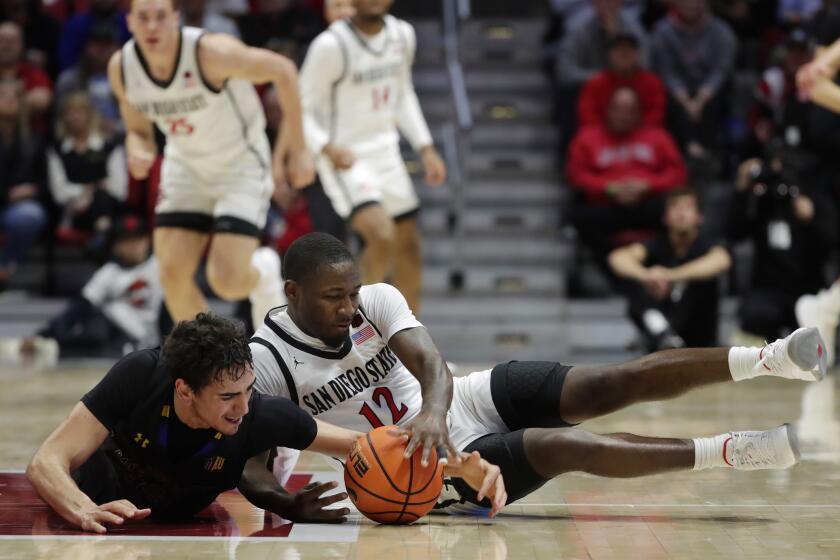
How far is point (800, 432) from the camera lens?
6.25 m

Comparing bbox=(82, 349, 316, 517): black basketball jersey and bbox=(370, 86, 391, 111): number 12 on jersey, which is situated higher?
bbox=(370, 86, 391, 111): number 12 on jersey

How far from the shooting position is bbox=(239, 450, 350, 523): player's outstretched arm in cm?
407

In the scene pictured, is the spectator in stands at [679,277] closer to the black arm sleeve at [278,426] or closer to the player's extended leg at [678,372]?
the player's extended leg at [678,372]

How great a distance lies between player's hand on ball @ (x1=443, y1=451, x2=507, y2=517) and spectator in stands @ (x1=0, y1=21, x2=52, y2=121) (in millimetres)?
8283

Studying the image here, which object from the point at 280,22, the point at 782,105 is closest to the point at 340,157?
the point at 280,22

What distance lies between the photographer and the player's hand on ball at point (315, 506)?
13.4 ft

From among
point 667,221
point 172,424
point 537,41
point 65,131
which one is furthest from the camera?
point 537,41

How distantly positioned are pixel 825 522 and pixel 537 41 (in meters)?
8.78

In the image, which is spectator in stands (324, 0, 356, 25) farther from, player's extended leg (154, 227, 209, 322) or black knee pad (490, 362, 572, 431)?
black knee pad (490, 362, 572, 431)

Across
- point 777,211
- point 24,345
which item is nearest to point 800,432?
point 777,211

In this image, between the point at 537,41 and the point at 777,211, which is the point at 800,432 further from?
the point at 537,41

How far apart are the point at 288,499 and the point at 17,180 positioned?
7.59m

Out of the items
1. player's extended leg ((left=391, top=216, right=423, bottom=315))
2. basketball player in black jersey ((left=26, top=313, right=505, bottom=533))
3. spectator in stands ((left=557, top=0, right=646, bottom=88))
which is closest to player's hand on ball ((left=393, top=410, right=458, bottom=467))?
basketball player in black jersey ((left=26, top=313, right=505, bottom=533))

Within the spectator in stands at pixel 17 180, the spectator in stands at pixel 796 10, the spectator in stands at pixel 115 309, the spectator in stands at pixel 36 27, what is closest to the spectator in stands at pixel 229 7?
the spectator in stands at pixel 36 27
